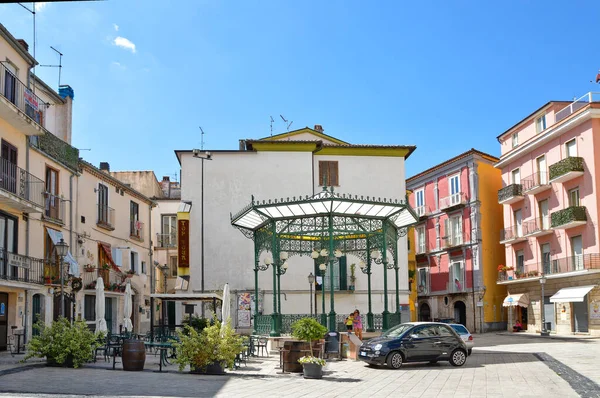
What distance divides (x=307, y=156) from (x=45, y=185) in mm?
14362

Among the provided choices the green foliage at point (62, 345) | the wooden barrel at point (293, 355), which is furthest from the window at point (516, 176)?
the green foliage at point (62, 345)

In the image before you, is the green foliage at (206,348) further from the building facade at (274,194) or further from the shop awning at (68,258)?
the building facade at (274,194)

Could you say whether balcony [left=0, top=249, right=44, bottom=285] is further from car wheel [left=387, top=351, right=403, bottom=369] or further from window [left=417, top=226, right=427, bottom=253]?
window [left=417, top=226, right=427, bottom=253]

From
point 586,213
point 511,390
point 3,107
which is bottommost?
point 511,390

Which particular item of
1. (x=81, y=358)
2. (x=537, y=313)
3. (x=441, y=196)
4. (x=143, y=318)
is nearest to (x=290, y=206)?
(x=81, y=358)

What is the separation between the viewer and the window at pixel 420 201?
2125 inches

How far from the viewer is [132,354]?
1642 cm

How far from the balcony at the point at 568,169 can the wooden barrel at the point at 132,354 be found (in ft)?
91.3

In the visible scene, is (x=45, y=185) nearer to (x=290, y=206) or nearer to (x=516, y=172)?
(x=290, y=206)

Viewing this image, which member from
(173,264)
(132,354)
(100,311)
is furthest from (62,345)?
(173,264)

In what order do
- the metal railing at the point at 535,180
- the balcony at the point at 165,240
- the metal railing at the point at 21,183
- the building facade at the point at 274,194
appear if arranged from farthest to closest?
the balcony at the point at 165,240
the metal railing at the point at 535,180
the building facade at the point at 274,194
the metal railing at the point at 21,183

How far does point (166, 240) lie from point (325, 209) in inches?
1057

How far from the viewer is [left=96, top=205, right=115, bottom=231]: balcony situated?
108ft

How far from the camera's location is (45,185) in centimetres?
2736
